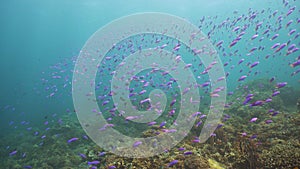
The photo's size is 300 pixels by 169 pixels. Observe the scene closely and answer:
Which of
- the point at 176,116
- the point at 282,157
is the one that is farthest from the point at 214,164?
the point at 176,116

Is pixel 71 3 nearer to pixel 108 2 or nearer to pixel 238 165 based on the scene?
pixel 108 2

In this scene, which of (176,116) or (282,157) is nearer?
(282,157)

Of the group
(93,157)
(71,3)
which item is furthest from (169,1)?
(93,157)

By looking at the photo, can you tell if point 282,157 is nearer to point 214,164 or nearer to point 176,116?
point 214,164

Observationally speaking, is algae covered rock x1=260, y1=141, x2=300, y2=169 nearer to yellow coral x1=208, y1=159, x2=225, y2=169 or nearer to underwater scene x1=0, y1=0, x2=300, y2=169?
underwater scene x1=0, y1=0, x2=300, y2=169

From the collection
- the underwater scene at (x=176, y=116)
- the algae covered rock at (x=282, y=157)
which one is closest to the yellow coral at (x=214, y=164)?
the underwater scene at (x=176, y=116)

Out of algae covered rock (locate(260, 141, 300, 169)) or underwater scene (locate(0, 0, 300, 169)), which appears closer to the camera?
algae covered rock (locate(260, 141, 300, 169))

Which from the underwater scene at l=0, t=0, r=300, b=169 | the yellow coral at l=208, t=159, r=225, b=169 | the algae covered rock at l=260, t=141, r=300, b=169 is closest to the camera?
the algae covered rock at l=260, t=141, r=300, b=169

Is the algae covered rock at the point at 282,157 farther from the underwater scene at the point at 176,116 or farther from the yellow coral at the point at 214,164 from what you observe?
the yellow coral at the point at 214,164

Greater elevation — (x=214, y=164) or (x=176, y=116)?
(x=176, y=116)

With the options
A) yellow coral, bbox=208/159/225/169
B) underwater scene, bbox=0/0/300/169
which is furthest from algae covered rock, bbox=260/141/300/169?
yellow coral, bbox=208/159/225/169

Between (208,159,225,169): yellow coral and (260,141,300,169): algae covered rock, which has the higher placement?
(260,141,300,169): algae covered rock

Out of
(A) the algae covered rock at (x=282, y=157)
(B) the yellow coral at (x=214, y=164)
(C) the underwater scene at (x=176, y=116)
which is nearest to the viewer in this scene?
(A) the algae covered rock at (x=282, y=157)

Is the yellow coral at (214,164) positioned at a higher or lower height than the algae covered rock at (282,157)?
lower
